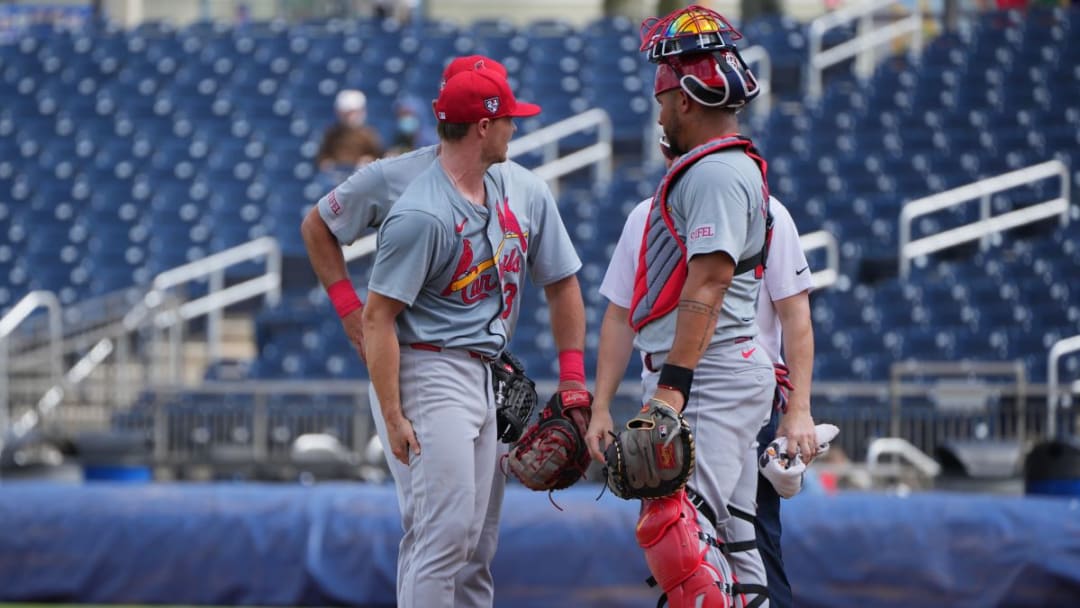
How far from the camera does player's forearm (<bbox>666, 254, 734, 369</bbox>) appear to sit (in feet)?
14.1

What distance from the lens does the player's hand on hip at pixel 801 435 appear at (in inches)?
179

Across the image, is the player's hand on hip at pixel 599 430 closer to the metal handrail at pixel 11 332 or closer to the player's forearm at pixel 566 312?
the player's forearm at pixel 566 312

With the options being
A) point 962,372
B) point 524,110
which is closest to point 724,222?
point 524,110

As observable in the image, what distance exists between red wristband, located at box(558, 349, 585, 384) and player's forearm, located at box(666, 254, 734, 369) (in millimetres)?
756

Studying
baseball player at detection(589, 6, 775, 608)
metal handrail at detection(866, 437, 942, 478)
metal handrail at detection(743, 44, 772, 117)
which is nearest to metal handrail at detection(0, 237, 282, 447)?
metal handrail at detection(866, 437, 942, 478)

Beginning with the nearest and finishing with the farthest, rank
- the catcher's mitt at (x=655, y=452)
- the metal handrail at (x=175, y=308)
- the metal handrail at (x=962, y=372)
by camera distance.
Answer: the catcher's mitt at (x=655, y=452) → the metal handrail at (x=962, y=372) → the metal handrail at (x=175, y=308)

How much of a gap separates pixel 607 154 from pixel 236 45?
628 centimetres

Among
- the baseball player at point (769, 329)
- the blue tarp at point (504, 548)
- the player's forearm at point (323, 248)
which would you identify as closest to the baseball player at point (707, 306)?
the baseball player at point (769, 329)

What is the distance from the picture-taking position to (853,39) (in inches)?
740

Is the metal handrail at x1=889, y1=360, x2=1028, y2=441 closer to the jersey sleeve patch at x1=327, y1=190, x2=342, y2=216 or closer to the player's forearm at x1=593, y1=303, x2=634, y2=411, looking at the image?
the player's forearm at x1=593, y1=303, x2=634, y2=411

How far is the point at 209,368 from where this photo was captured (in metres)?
13.6

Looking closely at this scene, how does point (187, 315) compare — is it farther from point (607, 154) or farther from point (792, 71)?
point (792, 71)

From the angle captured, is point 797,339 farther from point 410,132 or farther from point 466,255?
point 410,132

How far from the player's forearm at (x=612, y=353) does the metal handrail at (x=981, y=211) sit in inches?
368
